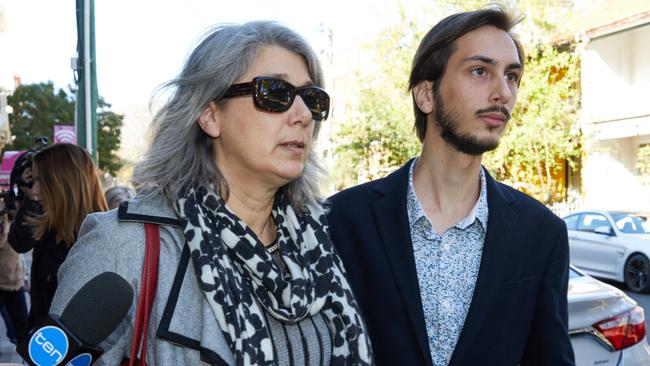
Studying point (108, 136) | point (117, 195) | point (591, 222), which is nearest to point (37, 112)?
point (108, 136)

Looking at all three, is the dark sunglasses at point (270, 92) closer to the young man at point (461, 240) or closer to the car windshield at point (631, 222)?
the young man at point (461, 240)

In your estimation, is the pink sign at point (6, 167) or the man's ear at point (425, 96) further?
the pink sign at point (6, 167)

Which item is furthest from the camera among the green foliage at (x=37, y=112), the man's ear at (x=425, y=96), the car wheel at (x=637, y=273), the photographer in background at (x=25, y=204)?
the green foliage at (x=37, y=112)

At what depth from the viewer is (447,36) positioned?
2924mm

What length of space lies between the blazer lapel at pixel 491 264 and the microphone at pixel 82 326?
1210 mm

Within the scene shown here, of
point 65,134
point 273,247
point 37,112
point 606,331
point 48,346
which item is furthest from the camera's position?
point 37,112

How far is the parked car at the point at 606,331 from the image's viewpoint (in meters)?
3.90

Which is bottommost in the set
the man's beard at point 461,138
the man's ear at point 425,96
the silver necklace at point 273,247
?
the silver necklace at point 273,247

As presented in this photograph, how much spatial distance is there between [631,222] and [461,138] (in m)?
10.9

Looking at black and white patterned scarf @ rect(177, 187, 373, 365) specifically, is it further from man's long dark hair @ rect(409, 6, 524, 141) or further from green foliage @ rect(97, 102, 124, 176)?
green foliage @ rect(97, 102, 124, 176)

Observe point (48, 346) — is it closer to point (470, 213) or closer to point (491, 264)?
point (491, 264)

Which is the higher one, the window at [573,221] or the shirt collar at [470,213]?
the shirt collar at [470,213]

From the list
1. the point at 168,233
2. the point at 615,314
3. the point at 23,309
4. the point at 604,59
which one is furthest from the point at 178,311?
the point at 604,59

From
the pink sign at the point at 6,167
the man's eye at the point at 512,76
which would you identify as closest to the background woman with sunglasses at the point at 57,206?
the man's eye at the point at 512,76
